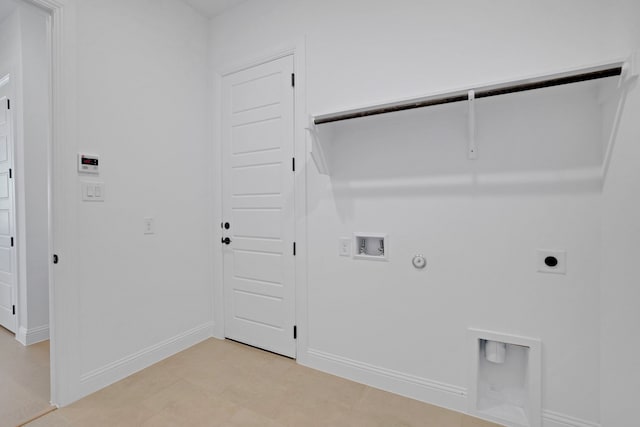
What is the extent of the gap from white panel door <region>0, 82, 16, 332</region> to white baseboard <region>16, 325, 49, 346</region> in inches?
8.9

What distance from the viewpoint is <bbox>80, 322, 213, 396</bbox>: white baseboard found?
1.90 meters

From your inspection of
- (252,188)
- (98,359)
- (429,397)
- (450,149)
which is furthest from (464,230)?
(98,359)

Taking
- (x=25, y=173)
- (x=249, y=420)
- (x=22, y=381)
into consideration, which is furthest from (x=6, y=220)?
(x=249, y=420)

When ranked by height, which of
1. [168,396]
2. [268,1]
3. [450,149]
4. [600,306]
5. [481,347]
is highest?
[268,1]

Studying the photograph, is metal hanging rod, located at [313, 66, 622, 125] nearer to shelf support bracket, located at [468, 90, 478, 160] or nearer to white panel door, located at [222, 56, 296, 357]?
shelf support bracket, located at [468, 90, 478, 160]

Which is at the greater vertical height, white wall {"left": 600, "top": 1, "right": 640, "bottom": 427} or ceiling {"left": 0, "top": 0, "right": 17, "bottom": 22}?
ceiling {"left": 0, "top": 0, "right": 17, "bottom": 22}

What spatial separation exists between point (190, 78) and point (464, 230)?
249 centimetres

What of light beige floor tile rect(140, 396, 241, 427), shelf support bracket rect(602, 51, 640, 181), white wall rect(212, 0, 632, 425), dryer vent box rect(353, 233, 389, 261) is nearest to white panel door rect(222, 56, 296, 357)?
white wall rect(212, 0, 632, 425)

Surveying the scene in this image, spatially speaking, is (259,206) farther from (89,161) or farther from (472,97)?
(472,97)

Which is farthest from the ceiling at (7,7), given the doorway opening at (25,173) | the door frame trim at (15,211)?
the door frame trim at (15,211)

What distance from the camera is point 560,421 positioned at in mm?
1509

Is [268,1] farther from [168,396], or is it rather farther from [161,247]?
[168,396]

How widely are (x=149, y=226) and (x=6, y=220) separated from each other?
1789 mm

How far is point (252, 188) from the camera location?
8.15 ft
